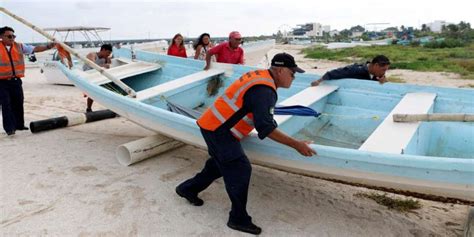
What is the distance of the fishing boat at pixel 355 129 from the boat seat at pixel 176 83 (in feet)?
0.05

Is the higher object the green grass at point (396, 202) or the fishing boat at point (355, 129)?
the fishing boat at point (355, 129)

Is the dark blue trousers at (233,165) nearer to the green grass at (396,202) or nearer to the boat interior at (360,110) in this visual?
the boat interior at (360,110)

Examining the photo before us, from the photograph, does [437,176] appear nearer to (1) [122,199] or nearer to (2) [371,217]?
(2) [371,217]

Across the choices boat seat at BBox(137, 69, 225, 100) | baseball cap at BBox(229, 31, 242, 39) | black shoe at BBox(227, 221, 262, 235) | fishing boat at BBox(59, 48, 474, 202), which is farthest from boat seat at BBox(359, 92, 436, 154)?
baseball cap at BBox(229, 31, 242, 39)

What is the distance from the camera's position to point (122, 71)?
591 cm

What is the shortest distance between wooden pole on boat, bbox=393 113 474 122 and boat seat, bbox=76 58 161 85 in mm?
3880

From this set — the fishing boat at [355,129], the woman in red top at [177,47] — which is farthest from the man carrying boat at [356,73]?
the woman in red top at [177,47]

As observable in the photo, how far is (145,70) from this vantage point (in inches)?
236

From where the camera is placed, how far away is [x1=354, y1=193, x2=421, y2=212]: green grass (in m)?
3.50

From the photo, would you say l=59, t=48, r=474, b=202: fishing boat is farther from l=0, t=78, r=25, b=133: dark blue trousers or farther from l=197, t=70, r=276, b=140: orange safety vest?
l=0, t=78, r=25, b=133: dark blue trousers

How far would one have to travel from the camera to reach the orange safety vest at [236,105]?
261cm

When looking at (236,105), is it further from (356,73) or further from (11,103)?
(11,103)

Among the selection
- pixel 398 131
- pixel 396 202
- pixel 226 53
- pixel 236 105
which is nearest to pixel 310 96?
pixel 398 131

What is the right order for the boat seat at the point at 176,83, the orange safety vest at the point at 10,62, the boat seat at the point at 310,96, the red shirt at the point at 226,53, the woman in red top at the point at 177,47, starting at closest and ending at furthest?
the boat seat at the point at 310,96 < the boat seat at the point at 176,83 < the orange safety vest at the point at 10,62 < the red shirt at the point at 226,53 < the woman in red top at the point at 177,47
